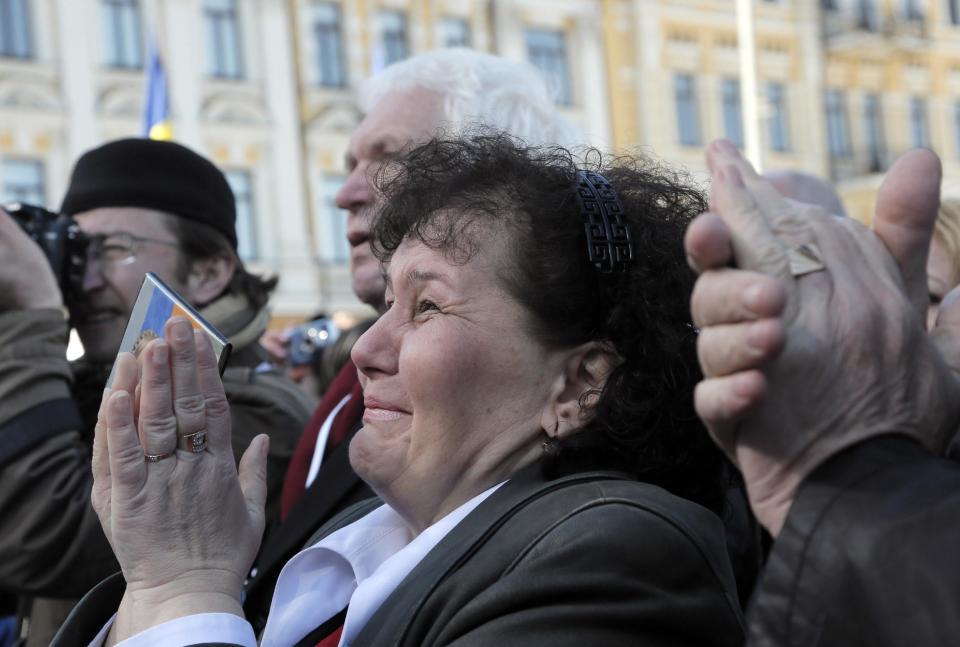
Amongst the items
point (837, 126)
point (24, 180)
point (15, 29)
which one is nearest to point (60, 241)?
point (24, 180)

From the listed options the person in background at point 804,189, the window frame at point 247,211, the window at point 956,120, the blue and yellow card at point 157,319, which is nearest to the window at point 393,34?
the window frame at point 247,211

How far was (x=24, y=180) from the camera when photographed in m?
18.5

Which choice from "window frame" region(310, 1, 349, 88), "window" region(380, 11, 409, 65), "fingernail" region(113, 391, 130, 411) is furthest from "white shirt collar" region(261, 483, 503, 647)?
"window" region(380, 11, 409, 65)

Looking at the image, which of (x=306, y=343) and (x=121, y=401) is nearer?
(x=121, y=401)

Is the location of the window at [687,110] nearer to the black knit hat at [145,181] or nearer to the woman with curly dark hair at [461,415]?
the black knit hat at [145,181]

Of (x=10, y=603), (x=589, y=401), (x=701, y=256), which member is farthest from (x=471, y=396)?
(x=10, y=603)

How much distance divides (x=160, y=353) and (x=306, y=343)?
4.96 m

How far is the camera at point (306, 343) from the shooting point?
664 cm

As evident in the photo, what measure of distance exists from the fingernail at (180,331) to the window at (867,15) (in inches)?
1078

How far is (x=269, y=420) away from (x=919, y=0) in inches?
1119

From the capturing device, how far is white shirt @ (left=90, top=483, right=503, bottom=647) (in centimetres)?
171

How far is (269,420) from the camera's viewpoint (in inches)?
116

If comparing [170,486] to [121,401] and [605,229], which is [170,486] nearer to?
[121,401]

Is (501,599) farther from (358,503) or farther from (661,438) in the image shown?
(358,503)
